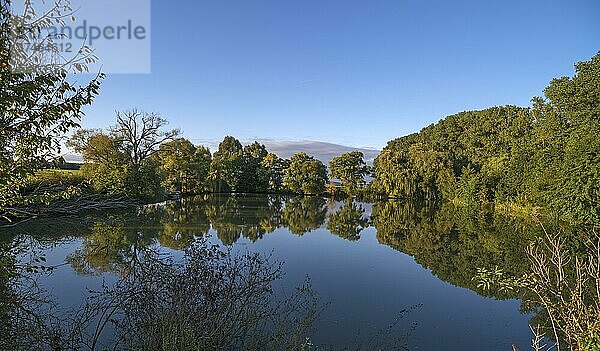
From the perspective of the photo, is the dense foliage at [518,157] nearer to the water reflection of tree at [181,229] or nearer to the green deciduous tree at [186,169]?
the water reflection of tree at [181,229]

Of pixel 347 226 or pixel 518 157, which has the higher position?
pixel 518 157

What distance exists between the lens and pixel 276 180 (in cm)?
4056

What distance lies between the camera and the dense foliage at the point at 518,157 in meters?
17.1

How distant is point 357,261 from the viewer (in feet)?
34.9

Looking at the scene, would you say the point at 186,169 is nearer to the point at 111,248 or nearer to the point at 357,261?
the point at 111,248

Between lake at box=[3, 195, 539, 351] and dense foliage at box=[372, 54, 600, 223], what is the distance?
2.78 m

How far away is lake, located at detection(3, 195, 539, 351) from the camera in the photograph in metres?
5.87

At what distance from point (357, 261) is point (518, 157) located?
18928 millimetres

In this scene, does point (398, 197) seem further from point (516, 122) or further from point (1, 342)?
point (1, 342)

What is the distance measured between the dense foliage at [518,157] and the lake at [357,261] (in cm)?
278

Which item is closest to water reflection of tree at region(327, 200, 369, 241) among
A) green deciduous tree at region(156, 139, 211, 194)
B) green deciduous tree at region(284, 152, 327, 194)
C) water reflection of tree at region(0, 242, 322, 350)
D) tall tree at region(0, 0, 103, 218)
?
water reflection of tree at region(0, 242, 322, 350)

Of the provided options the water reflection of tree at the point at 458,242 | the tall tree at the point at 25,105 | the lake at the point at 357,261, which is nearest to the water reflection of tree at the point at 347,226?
the lake at the point at 357,261

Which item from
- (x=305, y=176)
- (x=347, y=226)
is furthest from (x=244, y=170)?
(x=347, y=226)

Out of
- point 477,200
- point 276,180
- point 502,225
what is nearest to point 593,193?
point 502,225
